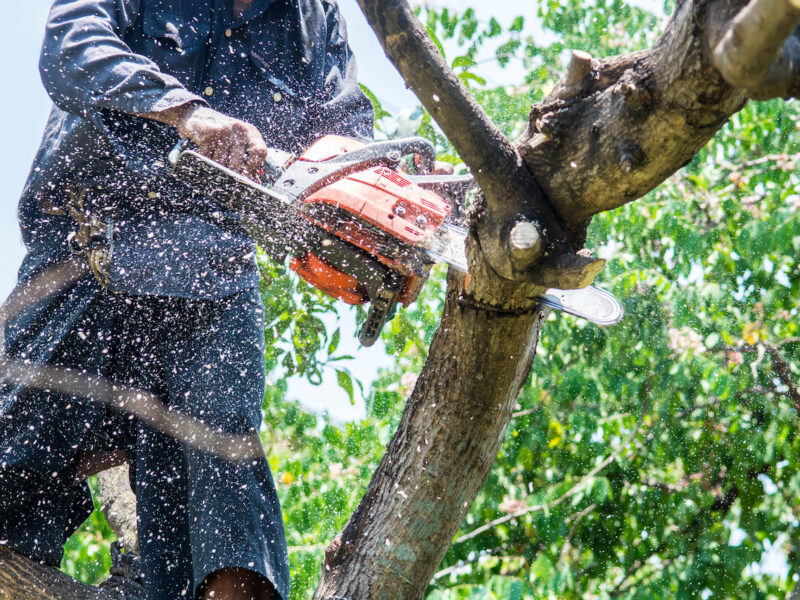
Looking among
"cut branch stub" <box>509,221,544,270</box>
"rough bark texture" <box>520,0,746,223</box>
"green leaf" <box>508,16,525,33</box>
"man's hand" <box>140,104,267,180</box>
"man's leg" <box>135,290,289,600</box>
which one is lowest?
"man's leg" <box>135,290,289,600</box>

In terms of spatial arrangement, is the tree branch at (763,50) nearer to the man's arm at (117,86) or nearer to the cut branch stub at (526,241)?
the cut branch stub at (526,241)

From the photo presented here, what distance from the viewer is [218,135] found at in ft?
6.31

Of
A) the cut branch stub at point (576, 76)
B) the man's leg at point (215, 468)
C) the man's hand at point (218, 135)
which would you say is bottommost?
the man's leg at point (215, 468)

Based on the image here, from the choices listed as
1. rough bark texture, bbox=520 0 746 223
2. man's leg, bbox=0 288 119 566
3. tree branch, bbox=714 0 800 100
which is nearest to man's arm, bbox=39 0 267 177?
man's leg, bbox=0 288 119 566

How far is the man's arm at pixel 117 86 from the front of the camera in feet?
6.23

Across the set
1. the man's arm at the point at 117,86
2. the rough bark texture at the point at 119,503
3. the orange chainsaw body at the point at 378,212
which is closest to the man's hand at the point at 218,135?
the man's arm at the point at 117,86

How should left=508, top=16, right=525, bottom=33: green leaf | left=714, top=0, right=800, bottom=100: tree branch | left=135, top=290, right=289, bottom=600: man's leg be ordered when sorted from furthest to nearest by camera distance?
left=508, top=16, right=525, bottom=33: green leaf, left=135, top=290, right=289, bottom=600: man's leg, left=714, top=0, right=800, bottom=100: tree branch

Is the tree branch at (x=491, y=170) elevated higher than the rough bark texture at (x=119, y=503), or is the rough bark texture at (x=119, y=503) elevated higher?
the tree branch at (x=491, y=170)

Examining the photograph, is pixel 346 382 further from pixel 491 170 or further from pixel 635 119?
pixel 635 119

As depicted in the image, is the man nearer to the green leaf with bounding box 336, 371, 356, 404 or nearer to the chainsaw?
the chainsaw

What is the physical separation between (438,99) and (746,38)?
0.59 metres

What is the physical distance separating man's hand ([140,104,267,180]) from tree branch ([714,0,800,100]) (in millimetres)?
1256

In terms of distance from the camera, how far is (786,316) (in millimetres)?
4949

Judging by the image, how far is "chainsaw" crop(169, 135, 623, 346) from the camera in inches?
78.8
